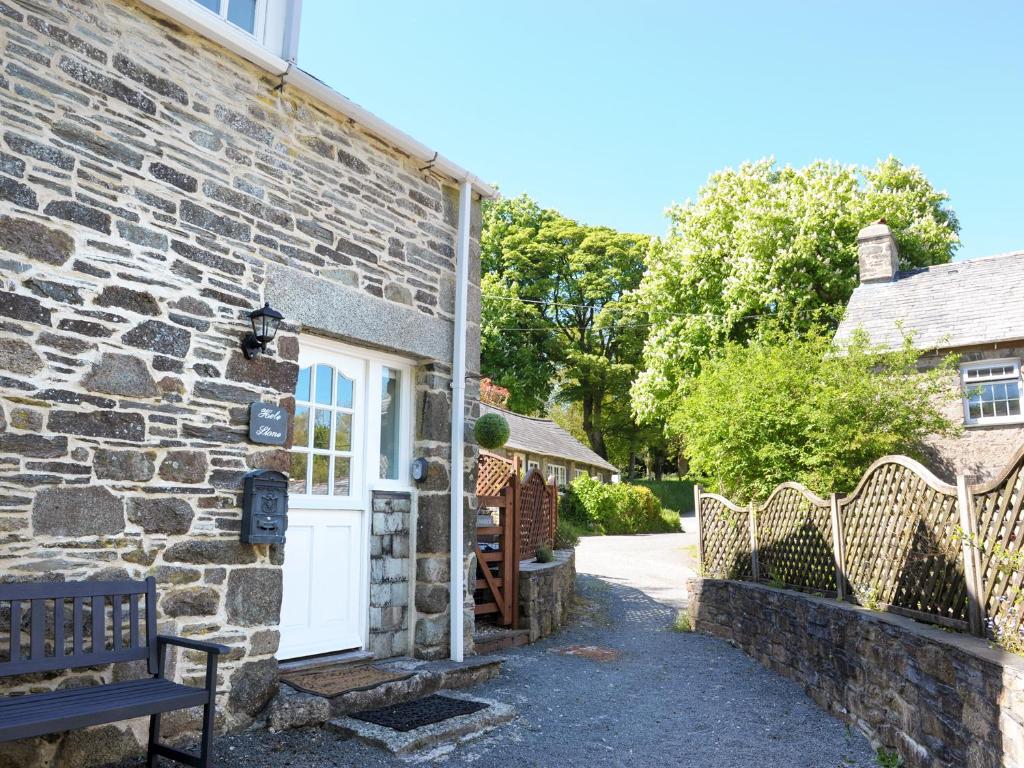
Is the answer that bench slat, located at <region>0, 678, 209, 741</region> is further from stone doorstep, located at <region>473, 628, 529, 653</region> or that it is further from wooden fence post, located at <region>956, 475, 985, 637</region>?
wooden fence post, located at <region>956, 475, 985, 637</region>

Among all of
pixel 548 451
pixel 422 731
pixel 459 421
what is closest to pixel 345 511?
pixel 459 421

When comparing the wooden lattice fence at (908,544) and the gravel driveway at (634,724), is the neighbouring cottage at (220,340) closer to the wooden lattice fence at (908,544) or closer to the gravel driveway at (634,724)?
the gravel driveway at (634,724)

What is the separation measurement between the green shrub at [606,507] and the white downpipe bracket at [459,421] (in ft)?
55.0

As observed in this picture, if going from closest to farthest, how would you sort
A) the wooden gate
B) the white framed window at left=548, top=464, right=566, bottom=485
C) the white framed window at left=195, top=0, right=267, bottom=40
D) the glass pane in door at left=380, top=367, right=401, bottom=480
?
1. the white framed window at left=195, top=0, right=267, bottom=40
2. the glass pane in door at left=380, top=367, right=401, bottom=480
3. the wooden gate
4. the white framed window at left=548, top=464, right=566, bottom=485

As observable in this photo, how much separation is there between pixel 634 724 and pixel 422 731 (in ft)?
5.32

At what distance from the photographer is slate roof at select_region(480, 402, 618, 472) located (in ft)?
72.4

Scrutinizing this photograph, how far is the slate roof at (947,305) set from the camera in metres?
14.5

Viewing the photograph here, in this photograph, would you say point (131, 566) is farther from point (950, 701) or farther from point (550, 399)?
point (550, 399)

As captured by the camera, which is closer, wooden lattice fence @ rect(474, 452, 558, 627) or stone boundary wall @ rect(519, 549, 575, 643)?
wooden lattice fence @ rect(474, 452, 558, 627)

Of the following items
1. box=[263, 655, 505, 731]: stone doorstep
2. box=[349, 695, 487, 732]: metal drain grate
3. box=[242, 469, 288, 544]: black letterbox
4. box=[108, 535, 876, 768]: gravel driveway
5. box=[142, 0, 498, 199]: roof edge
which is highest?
box=[142, 0, 498, 199]: roof edge

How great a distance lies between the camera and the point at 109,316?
403cm

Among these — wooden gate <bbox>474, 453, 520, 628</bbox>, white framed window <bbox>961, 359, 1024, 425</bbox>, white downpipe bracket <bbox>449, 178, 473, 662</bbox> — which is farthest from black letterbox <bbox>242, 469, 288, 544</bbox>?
white framed window <bbox>961, 359, 1024, 425</bbox>

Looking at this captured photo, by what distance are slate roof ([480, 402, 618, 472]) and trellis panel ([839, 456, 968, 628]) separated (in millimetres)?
14823

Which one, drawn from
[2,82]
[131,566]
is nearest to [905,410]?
[131,566]
